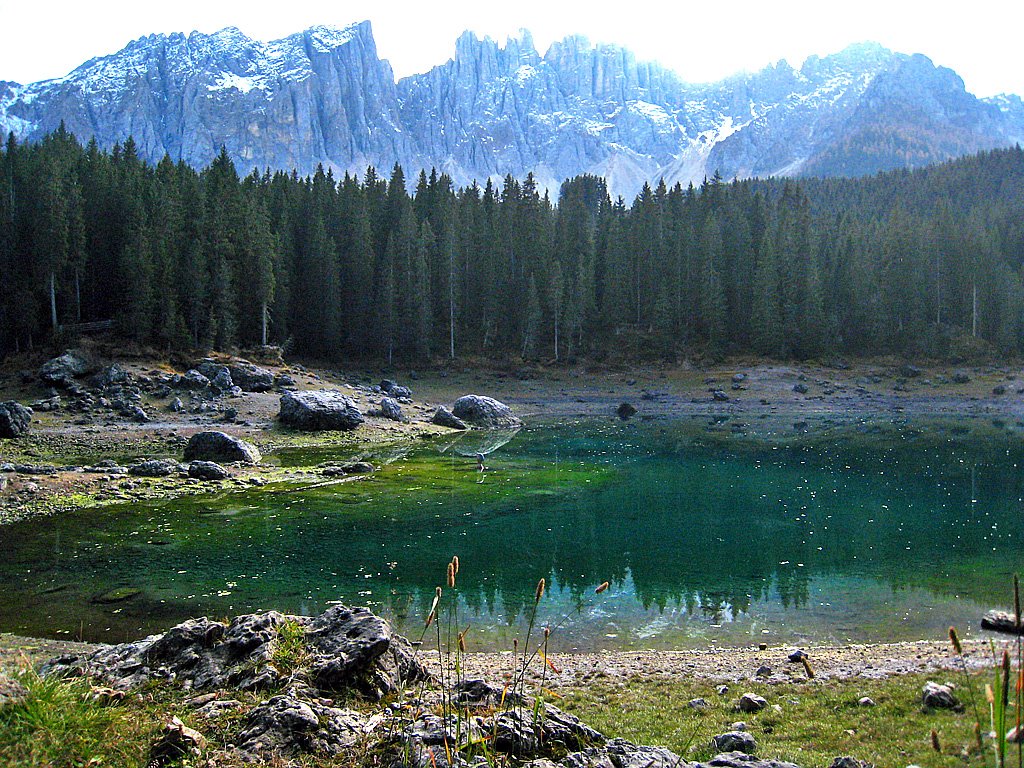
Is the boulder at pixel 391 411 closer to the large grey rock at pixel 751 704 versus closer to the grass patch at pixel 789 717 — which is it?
the grass patch at pixel 789 717

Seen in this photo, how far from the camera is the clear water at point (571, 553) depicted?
14.5 meters

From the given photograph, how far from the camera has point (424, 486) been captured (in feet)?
91.4

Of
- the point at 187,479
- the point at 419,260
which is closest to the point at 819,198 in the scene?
the point at 419,260

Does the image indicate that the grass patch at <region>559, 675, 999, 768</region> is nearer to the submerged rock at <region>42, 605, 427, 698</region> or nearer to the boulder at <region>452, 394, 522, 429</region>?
the submerged rock at <region>42, 605, 427, 698</region>

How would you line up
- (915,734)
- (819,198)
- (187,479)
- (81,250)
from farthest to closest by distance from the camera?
(819,198), (81,250), (187,479), (915,734)

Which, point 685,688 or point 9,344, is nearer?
point 685,688

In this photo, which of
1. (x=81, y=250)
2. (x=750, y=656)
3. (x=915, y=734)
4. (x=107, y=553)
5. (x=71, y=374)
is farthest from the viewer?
(x=81, y=250)

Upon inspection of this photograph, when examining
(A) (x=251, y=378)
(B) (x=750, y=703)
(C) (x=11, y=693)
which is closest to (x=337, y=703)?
(C) (x=11, y=693)

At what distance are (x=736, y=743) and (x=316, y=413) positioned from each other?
118 feet

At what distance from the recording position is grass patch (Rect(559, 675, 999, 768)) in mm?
7430

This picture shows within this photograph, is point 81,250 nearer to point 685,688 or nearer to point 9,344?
point 9,344

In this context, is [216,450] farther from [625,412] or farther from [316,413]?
[625,412]

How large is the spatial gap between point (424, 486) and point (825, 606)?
1632 centimetres

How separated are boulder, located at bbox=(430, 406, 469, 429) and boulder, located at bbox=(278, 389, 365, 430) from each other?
669 cm
